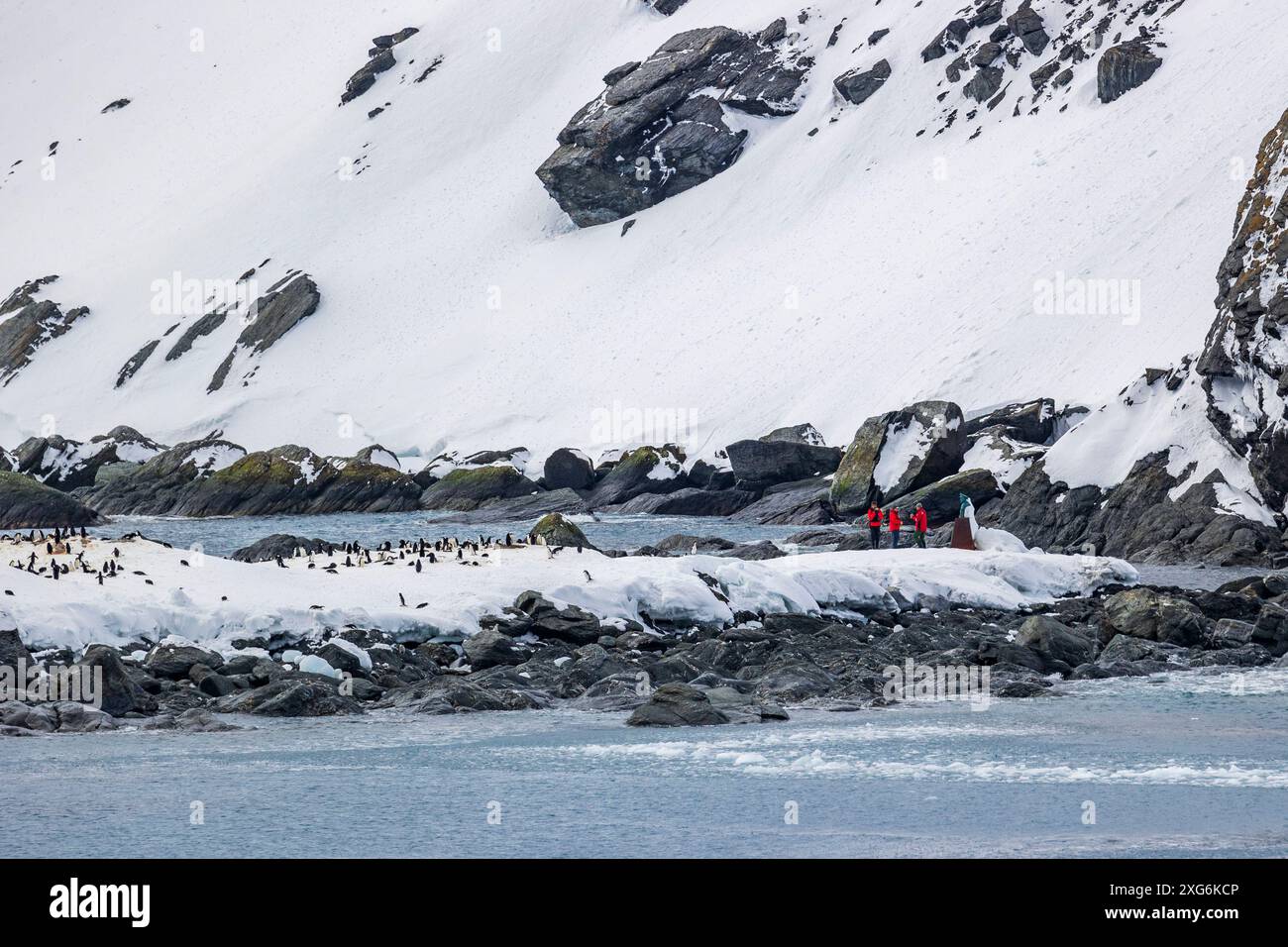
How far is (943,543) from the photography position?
41312 millimetres

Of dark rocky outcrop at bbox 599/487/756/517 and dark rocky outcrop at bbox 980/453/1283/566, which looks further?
dark rocky outcrop at bbox 599/487/756/517

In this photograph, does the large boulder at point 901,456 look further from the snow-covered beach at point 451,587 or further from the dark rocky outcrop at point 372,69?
the dark rocky outcrop at point 372,69

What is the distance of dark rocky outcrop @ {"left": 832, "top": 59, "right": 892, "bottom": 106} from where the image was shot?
9738 cm

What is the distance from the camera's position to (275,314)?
10106 cm

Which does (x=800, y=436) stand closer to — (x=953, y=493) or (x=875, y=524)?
(x=953, y=493)

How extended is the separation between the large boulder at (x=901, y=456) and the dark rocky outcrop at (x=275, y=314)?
184 ft

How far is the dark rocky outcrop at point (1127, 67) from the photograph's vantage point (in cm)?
8031

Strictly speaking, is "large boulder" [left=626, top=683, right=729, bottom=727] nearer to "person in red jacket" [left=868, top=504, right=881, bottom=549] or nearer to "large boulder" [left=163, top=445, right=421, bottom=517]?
"person in red jacket" [left=868, top=504, right=881, bottom=549]

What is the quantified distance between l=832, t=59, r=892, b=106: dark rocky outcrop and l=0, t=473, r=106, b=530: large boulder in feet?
194

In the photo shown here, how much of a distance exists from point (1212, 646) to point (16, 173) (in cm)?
13759

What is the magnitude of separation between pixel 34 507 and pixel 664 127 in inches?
2233

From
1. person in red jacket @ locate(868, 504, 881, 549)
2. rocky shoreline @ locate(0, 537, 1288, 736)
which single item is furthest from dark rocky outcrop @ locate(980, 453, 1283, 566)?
rocky shoreline @ locate(0, 537, 1288, 736)

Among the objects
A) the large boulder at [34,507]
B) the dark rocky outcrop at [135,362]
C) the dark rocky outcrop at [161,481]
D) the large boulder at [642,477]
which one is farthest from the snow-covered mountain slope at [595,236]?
the large boulder at [34,507]

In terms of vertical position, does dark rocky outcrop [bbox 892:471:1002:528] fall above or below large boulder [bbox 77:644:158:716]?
above
